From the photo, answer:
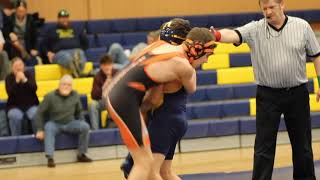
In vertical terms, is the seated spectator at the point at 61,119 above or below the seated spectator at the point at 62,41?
below

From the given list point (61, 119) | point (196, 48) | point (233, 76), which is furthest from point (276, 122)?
point (233, 76)

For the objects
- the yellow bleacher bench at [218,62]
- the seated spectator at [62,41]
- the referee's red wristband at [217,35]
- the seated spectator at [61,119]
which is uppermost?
the referee's red wristband at [217,35]

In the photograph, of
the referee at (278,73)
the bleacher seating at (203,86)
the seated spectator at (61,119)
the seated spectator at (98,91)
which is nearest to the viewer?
the referee at (278,73)

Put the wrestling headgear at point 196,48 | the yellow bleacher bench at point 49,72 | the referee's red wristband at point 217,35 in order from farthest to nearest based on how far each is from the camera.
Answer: the yellow bleacher bench at point 49,72
the referee's red wristband at point 217,35
the wrestling headgear at point 196,48

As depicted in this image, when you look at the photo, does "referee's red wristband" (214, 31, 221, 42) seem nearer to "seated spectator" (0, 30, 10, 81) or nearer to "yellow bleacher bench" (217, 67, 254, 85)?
"seated spectator" (0, 30, 10, 81)

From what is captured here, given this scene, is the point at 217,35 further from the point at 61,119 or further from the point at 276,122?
the point at 61,119

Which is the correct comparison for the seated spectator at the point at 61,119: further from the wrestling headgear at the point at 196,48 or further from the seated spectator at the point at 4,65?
the wrestling headgear at the point at 196,48

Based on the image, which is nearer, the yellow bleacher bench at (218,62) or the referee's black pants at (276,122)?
the referee's black pants at (276,122)

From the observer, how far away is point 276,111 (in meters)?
4.49

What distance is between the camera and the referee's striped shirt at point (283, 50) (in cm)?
441

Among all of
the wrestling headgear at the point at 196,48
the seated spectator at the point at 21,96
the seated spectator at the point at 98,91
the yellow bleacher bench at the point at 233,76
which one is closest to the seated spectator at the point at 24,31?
the seated spectator at the point at 21,96

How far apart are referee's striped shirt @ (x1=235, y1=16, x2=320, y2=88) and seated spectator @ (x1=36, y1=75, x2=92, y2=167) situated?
2762 mm

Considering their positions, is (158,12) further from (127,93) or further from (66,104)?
(127,93)

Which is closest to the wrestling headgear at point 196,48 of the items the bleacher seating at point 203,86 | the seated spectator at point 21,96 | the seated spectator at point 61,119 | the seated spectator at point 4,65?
the seated spectator at point 61,119
